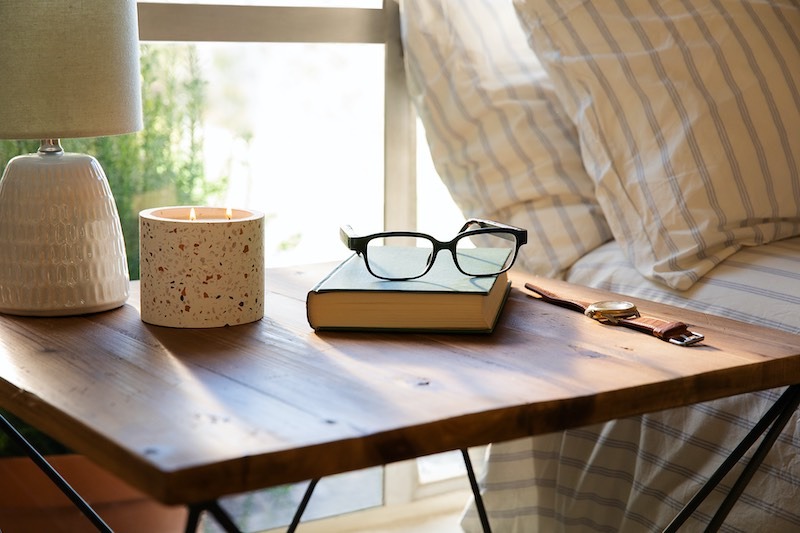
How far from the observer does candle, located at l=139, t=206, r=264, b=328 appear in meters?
0.91

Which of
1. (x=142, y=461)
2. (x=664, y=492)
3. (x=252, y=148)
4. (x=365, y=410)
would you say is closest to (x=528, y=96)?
(x=252, y=148)

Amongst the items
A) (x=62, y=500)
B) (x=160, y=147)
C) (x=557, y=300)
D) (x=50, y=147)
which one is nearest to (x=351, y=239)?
(x=557, y=300)

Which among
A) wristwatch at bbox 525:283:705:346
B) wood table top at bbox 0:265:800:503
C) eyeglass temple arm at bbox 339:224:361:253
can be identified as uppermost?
eyeglass temple arm at bbox 339:224:361:253

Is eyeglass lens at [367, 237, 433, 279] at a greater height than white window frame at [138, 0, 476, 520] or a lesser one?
lesser

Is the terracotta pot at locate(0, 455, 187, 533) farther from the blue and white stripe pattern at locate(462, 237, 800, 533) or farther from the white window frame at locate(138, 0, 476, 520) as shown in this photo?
the blue and white stripe pattern at locate(462, 237, 800, 533)

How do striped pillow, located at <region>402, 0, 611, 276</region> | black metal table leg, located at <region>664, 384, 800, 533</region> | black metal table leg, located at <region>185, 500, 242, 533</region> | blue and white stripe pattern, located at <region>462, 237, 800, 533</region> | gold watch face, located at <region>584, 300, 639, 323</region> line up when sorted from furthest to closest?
striped pillow, located at <region>402, 0, 611, 276</region> → blue and white stripe pattern, located at <region>462, 237, 800, 533</region> → gold watch face, located at <region>584, 300, 639, 323</region> → black metal table leg, located at <region>664, 384, 800, 533</region> → black metal table leg, located at <region>185, 500, 242, 533</region>

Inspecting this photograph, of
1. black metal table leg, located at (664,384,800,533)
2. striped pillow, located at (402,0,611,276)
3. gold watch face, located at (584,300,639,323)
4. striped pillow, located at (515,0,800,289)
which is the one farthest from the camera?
striped pillow, located at (402,0,611,276)

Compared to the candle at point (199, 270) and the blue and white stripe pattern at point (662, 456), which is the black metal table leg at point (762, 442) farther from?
the candle at point (199, 270)

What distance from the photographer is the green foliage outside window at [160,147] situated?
60.6 inches

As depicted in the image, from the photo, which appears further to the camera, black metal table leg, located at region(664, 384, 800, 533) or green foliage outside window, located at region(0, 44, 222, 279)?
green foliage outside window, located at region(0, 44, 222, 279)

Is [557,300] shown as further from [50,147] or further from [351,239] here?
[50,147]

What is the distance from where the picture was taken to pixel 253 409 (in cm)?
70

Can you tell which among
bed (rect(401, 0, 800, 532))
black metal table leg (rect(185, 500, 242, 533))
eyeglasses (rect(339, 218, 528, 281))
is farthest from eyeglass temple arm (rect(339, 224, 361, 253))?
bed (rect(401, 0, 800, 532))

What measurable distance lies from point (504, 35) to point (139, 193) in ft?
2.11
